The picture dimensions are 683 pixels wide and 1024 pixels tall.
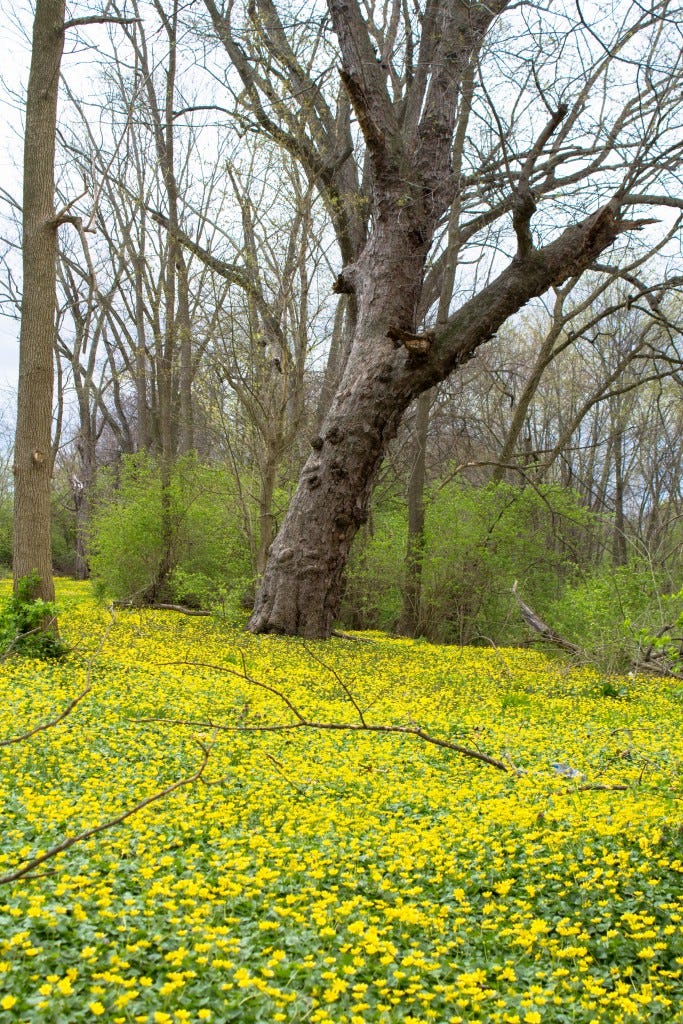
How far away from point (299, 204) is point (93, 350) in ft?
52.7

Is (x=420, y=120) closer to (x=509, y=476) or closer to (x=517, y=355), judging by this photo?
(x=509, y=476)

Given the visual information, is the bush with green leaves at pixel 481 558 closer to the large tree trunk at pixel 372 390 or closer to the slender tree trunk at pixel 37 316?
the large tree trunk at pixel 372 390

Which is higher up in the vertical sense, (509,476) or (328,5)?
(328,5)

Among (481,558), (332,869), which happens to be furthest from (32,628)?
(481,558)

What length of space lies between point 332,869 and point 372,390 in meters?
6.96

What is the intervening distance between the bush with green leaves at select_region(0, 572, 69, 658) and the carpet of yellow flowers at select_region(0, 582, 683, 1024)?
4.18ft

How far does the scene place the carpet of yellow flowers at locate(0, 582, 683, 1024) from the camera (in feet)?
7.97

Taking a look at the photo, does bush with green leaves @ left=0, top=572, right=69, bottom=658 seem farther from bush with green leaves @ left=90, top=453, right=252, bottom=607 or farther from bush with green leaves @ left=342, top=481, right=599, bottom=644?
bush with green leaves @ left=342, top=481, right=599, bottom=644

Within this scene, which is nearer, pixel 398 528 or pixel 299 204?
pixel 299 204

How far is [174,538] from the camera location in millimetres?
13688

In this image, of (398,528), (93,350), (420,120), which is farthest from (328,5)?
(93,350)

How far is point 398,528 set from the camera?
527 inches

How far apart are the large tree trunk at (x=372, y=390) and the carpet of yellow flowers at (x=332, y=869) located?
3453 mm

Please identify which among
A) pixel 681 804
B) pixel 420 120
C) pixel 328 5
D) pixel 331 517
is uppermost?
pixel 328 5
